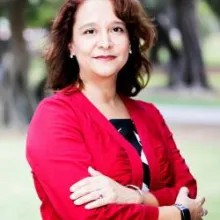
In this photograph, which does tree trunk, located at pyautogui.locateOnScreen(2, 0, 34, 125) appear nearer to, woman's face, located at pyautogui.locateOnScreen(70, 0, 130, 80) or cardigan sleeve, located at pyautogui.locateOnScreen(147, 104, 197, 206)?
cardigan sleeve, located at pyautogui.locateOnScreen(147, 104, 197, 206)

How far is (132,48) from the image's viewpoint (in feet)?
5.77

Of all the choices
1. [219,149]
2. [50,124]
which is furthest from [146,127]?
[219,149]

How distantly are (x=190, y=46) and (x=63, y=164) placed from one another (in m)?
7.57

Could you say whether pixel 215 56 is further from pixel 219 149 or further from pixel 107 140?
pixel 107 140

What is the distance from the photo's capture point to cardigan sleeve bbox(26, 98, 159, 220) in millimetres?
1514

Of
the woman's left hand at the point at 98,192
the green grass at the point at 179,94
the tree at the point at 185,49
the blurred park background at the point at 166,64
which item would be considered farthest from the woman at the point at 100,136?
the tree at the point at 185,49

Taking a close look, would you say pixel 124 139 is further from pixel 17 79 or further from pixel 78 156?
pixel 17 79

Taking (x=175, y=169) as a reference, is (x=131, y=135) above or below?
above

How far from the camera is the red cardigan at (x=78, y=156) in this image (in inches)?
59.8

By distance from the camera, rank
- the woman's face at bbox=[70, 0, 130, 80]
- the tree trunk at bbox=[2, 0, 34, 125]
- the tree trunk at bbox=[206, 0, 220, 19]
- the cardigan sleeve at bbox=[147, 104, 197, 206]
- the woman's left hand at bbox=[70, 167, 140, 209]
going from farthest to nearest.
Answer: the tree trunk at bbox=[2, 0, 34, 125] → the tree trunk at bbox=[206, 0, 220, 19] → the cardigan sleeve at bbox=[147, 104, 197, 206] → the woman's face at bbox=[70, 0, 130, 80] → the woman's left hand at bbox=[70, 167, 140, 209]

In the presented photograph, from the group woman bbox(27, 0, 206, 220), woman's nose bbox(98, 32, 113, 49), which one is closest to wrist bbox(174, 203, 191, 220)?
woman bbox(27, 0, 206, 220)

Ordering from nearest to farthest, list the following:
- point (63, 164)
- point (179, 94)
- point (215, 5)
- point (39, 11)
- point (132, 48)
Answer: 1. point (63, 164)
2. point (132, 48)
3. point (215, 5)
4. point (39, 11)
5. point (179, 94)

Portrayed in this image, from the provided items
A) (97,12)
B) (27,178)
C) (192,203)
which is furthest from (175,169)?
(27,178)

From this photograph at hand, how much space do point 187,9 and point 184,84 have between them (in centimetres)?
100
